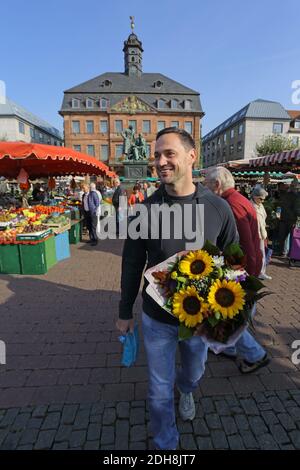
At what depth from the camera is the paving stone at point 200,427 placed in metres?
2.04

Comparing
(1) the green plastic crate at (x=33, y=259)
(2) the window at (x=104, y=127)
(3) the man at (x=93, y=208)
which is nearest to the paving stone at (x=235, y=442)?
(1) the green plastic crate at (x=33, y=259)

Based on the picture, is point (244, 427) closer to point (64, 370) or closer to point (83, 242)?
point (64, 370)

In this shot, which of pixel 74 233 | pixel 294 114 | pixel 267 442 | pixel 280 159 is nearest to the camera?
pixel 267 442

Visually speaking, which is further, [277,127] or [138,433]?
[277,127]

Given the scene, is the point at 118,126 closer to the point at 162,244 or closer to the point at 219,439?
the point at 162,244

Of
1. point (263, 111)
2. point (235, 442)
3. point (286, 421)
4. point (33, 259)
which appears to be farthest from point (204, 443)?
point (263, 111)

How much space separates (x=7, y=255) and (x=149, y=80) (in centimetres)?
5084

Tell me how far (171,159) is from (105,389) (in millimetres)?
2168

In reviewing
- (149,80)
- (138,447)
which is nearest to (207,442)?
(138,447)

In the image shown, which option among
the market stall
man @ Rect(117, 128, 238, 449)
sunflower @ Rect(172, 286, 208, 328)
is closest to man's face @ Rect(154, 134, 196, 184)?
man @ Rect(117, 128, 238, 449)

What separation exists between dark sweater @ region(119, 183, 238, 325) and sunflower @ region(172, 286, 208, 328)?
19 centimetres

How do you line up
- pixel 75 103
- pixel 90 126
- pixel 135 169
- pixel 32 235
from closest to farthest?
pixel 32 235, pixel 135 169, pixel 75 103, pixel 90 126

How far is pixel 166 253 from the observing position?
163 cm

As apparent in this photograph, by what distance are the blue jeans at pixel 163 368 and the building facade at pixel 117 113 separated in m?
44.8
